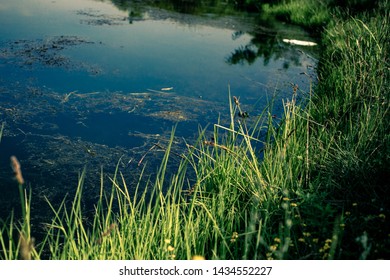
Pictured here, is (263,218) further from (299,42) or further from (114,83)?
(299,42)

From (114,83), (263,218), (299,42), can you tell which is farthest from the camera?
(299,42)

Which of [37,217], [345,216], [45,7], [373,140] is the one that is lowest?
[37,217]

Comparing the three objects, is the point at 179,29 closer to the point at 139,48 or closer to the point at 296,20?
the point at 139,48

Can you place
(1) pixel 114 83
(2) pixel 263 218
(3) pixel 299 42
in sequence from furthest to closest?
1. (3) pixel 299 42
2. (1) pixel 114 83
3. (2) pixel 263 218

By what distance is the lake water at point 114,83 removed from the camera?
8.63ft

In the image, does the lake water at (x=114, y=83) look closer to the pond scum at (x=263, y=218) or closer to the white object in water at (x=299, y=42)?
the white object in water at (x=299, y=42)

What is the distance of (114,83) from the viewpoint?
3.86m

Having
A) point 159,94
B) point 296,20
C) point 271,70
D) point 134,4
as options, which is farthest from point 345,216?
point 134,4

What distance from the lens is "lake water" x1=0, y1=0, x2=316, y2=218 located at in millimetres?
2629

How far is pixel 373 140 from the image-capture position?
1864 mm

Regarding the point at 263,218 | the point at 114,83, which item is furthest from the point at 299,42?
the point at 263,218

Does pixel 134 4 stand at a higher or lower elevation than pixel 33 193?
higher

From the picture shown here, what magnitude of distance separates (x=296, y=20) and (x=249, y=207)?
6.12 metres

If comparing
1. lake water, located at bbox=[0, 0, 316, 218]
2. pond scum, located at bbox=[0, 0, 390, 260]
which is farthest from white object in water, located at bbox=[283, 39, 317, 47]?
pond scum, located at bbox=[0, 0, 390, 260]
